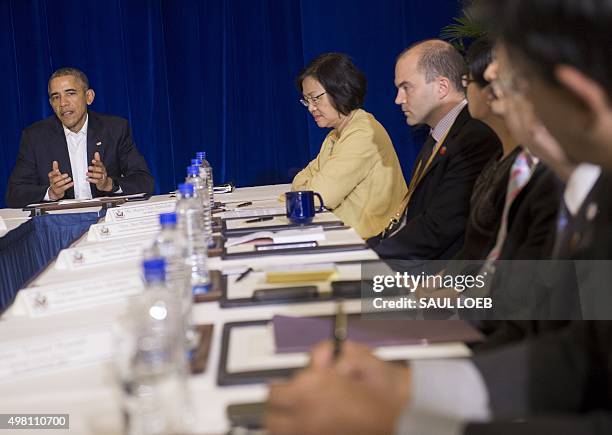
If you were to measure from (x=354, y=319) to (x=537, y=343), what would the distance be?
1.24ft

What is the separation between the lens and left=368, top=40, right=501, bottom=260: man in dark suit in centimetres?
257

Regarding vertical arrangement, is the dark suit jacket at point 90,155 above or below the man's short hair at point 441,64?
below

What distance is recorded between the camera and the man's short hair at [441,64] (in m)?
2.89

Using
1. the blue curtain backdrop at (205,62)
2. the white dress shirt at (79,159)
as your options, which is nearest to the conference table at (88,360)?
the white dress shirt at (79,159)

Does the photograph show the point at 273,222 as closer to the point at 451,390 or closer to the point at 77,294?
the point at 77,294

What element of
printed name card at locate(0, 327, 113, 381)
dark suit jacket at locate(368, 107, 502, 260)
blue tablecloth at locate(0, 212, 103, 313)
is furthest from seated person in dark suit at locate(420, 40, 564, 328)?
blue tablecloth at locate(0, 212, 103, 313)

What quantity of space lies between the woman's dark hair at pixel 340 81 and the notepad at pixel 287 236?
4.86 feet

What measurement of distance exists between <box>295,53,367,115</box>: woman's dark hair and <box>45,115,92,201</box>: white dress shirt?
1518 mm

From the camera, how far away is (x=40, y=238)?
11.1 feet

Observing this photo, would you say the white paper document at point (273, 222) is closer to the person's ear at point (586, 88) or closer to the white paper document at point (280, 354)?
the white paper document at point (280, 354)

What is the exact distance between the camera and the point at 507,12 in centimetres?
70

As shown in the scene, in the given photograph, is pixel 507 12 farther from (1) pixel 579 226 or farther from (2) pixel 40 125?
(2) pixel 40 125

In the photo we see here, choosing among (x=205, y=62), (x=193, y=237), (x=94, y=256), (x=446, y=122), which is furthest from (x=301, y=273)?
(x=205, y=62)

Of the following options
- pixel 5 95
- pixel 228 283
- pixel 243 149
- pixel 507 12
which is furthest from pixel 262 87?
pixel 507 12
